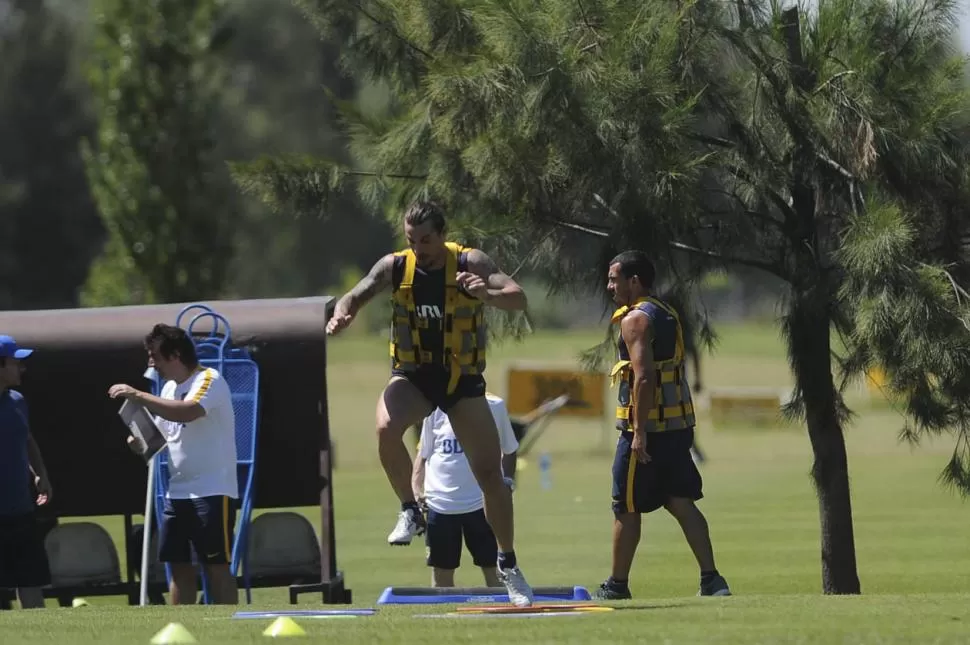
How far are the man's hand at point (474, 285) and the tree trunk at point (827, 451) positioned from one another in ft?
12.4

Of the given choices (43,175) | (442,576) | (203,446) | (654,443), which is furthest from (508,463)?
(43,175)

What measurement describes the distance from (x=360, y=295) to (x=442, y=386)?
65 centimetres

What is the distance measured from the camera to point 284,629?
802 cm

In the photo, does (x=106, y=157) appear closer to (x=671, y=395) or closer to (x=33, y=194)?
(x=671, y=395)

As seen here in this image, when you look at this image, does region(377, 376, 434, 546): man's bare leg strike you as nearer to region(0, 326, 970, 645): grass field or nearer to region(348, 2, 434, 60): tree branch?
region(0, 326, 970, 645): grass field

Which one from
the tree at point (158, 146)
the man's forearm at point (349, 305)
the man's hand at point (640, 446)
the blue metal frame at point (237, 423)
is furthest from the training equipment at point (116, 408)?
the tree at point (158, 146)

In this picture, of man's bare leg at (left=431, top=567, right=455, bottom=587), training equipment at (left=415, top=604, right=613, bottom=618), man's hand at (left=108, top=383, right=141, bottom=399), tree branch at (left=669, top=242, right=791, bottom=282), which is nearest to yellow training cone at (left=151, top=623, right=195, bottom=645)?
training equipment at (left=415, top=604, right=613, bottom=618)

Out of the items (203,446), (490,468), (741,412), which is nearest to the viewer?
(490,468)

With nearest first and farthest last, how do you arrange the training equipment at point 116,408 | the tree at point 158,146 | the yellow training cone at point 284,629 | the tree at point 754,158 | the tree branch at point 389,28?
the yellow training cone at point 284,629, the tree at point 754,158, the tree branch at point 389,28, the training equipment at point 116,408, the tree at point 158,146

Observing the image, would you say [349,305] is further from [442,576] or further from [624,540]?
[442,576]

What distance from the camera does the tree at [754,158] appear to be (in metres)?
11.0

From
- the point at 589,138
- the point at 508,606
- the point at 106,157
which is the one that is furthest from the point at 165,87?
the point at 508,606

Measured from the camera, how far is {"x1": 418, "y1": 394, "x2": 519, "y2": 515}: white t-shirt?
11.4m

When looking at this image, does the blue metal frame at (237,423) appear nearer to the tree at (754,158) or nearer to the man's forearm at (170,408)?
the man's forearm at (170,408)
